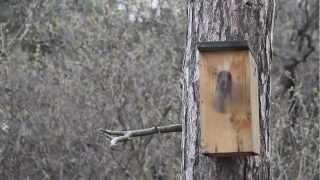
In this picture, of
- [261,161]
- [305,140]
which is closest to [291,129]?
[305,140]

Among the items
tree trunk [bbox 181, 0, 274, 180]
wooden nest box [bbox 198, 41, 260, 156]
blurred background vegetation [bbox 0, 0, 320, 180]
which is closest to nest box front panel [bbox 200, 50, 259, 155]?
wooden nest box [bbox 198, 41, 260, 156]

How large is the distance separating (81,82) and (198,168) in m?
4.58

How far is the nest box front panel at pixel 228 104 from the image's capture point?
292 cm

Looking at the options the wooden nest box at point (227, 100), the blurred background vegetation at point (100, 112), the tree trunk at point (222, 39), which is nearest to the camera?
the wooden nest box at point (227, 100)

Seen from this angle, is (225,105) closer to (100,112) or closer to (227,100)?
(227,100)

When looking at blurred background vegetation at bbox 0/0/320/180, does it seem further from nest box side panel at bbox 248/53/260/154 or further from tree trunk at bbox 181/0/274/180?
nest box side panel at bbox 248/53/260/154

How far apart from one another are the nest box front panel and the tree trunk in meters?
0.15

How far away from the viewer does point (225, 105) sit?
295 centimetres

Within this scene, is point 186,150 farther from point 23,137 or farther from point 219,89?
point 23,137

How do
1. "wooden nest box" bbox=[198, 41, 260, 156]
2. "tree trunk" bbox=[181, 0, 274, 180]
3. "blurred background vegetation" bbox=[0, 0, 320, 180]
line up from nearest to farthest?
1. "wooden nest box" bbox=[198, 41, 260, 156]
2. "tree trunk" bbox=[181, 0, 274, 180]
3. "blurred background vegetation" bbox=[0, 0, 320, 180]

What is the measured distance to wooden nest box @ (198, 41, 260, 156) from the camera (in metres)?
2.92

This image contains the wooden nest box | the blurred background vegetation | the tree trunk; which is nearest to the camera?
the wooden nest box

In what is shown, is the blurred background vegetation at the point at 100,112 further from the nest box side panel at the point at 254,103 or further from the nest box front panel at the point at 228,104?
the nest box front panel at the point at 228,104

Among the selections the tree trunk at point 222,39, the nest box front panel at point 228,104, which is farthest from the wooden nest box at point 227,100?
the tree trunk at point 222,39
